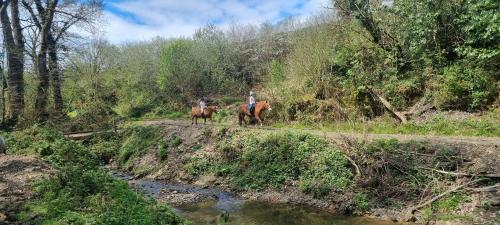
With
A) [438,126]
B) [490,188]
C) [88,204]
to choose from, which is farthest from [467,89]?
[88,204]

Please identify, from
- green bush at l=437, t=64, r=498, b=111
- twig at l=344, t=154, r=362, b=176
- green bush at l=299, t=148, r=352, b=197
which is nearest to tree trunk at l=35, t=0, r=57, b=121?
green bush at l=299, t=148, r=352, b=197

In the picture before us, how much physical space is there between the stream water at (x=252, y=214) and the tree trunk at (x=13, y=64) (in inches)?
494

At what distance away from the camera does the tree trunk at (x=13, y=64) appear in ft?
77.0

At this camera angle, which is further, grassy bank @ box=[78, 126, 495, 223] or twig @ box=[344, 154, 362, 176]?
twig @ box=[344, 154, 362, 176]

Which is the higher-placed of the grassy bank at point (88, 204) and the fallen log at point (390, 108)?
the fallen log at point (390, 108)

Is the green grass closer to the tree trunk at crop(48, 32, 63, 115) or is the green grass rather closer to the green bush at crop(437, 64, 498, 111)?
the green bush at crop(437, 64, 498, 111)

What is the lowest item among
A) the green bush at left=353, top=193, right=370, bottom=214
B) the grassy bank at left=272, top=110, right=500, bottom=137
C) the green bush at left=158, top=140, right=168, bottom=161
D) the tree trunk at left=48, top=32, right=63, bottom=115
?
the green bush at left=353, top=193, right=370, bottom=214

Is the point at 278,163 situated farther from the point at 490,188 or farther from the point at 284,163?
the point at 490,188

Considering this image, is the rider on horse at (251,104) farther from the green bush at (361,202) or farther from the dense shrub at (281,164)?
the green bush at (361,202)

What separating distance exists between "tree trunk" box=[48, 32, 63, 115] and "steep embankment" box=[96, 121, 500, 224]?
9871mm

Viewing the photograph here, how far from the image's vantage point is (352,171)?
14148 mm

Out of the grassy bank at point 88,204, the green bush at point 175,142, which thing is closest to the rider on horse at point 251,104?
the green bush at point 175,142

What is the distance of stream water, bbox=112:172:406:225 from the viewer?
38.8ft

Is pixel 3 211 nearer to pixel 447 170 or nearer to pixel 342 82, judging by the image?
pixel 447 170
